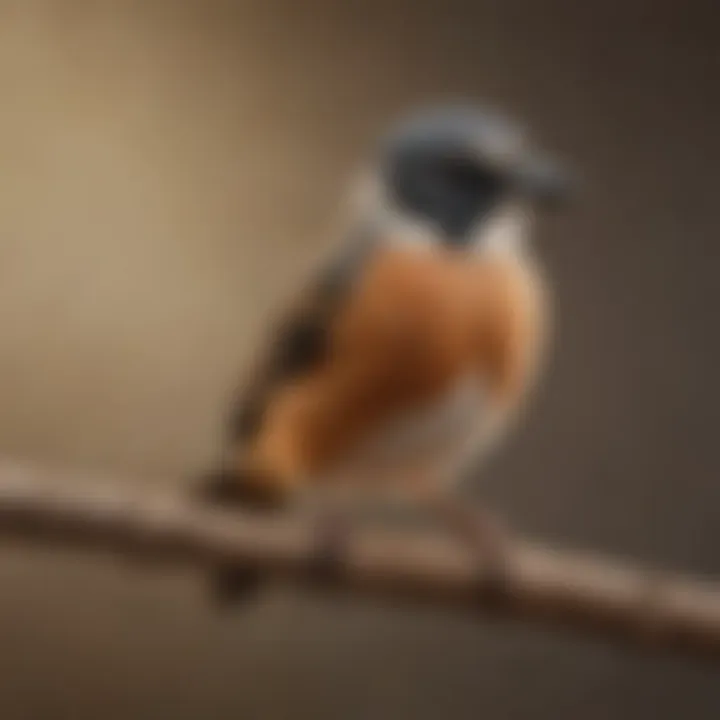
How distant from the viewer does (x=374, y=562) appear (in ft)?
2.43

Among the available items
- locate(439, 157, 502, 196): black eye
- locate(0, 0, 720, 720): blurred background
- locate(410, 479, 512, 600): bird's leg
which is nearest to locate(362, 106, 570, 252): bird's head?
locate(439, 157, 502, 196): black eye

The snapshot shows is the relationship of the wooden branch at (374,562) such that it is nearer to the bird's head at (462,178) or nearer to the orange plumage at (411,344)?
the orange plumage at (411,344)

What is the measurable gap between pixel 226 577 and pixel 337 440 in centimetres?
16

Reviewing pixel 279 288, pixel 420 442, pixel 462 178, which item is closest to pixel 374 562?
pixel 420 442

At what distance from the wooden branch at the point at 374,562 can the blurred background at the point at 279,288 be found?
1.73 ft

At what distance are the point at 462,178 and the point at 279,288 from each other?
1.51 ft

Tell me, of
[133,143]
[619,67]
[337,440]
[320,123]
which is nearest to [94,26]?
[133,143]

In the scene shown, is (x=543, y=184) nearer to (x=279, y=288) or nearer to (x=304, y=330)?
(x=304, y=330)

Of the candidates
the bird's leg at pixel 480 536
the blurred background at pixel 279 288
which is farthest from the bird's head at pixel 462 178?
the blurred background at pixel 279 288

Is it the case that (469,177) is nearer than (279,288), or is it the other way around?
(469,177)

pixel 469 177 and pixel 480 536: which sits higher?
pixel 469 177

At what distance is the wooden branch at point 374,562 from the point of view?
71cm

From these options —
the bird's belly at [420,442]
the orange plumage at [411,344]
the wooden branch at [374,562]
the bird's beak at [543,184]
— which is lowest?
the wooden branch at [374,562]

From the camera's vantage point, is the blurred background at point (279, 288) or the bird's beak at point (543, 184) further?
the blurred background at point (279, 288)
